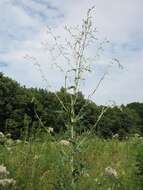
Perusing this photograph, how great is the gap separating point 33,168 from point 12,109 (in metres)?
34.5

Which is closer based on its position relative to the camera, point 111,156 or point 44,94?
point 111,156

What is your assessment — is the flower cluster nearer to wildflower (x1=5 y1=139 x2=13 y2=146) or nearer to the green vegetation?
the green vegetation

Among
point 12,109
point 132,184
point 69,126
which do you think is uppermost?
point 12,109

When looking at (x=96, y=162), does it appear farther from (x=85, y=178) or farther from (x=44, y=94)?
(x=44, y=94)

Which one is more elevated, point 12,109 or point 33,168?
point 12,109

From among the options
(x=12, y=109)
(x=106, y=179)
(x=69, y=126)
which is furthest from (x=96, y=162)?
(x=12, y=109)

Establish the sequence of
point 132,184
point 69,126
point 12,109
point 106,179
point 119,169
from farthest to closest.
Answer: point 12,109, point 119,169, point 106,179, point 132,184, point 69,126

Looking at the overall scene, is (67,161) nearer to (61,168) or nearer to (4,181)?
(61,168)

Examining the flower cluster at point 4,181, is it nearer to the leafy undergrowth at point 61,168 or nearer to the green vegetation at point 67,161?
the green vegetation at point 67,161

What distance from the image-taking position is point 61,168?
245 inches

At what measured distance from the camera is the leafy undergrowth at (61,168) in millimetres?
6238

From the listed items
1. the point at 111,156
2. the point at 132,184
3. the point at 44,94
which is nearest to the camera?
the point at 132,184

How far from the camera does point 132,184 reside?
24.7 ft

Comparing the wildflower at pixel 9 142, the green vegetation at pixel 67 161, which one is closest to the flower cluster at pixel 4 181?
the green vegetation at pixel 67 161
